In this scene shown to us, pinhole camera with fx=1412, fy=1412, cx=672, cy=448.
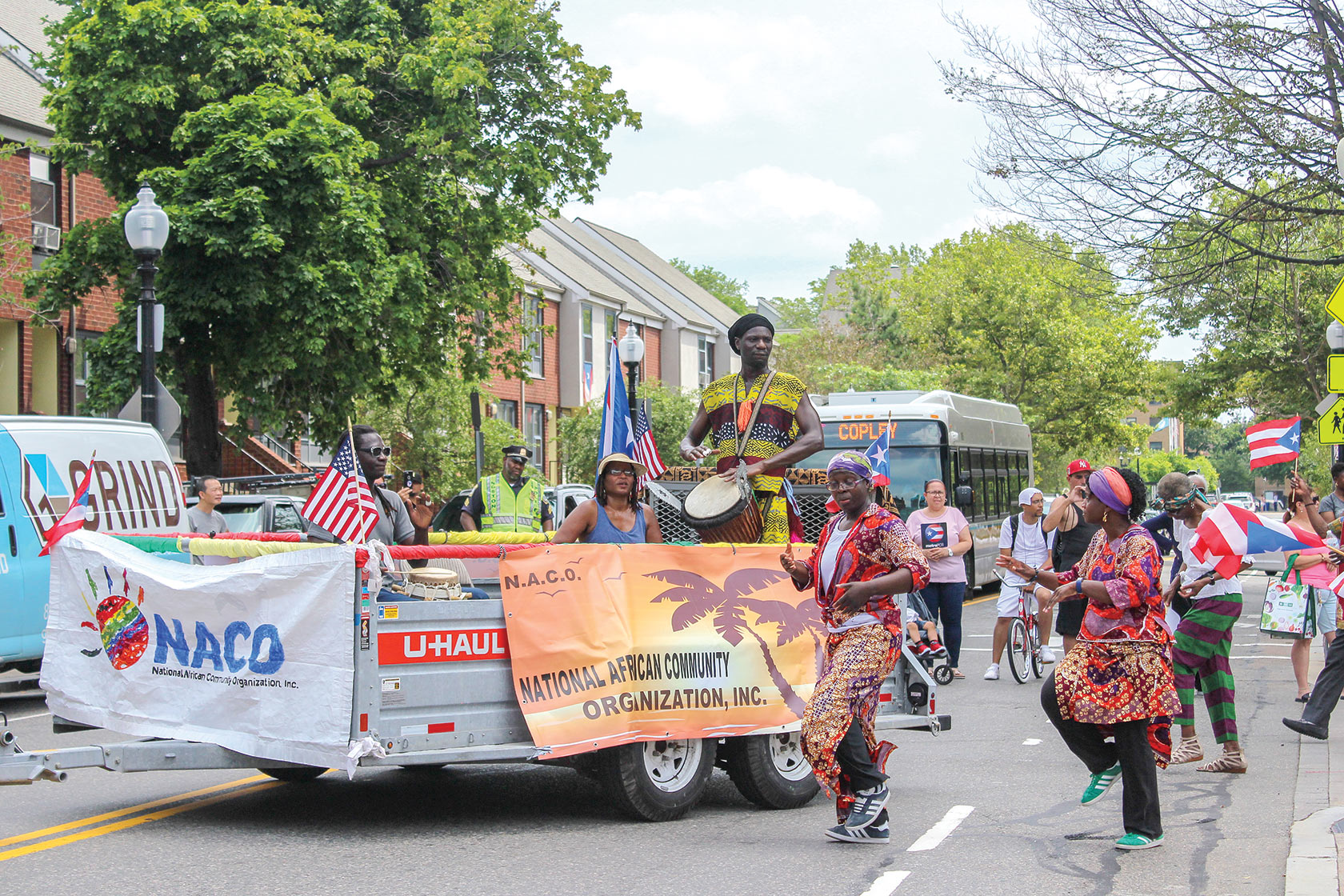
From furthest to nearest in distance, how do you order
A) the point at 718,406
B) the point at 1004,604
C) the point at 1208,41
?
the point at 1208,41 → the point at 1004,604 → the point at 718,406

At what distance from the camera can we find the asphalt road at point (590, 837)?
5.95m

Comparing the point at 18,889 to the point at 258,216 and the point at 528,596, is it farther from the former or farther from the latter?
the point at 258,216

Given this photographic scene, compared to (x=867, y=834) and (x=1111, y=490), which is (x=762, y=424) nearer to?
(x=1111, y=490)

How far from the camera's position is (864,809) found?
21.6 feet

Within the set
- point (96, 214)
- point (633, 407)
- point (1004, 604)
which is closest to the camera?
point (1004, 604)

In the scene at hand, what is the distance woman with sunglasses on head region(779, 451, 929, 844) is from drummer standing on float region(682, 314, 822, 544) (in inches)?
57.8

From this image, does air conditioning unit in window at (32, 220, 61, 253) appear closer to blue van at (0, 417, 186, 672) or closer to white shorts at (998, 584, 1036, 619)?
blue van at (0, 417, 186, 672)

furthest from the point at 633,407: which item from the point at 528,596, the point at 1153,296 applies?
the point at 528,596

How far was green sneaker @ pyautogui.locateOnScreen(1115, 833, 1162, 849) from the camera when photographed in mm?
6555

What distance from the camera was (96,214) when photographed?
28.5m

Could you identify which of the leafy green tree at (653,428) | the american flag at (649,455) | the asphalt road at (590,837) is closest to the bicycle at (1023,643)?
the asphalt road at (590,837)

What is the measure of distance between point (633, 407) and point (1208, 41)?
8.43 metres

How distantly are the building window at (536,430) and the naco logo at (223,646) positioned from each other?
39.1 metres

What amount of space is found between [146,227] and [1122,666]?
12343mm
